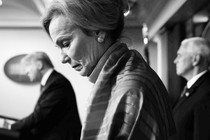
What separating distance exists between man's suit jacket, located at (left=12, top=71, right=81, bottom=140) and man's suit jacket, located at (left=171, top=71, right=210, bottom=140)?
0.94m

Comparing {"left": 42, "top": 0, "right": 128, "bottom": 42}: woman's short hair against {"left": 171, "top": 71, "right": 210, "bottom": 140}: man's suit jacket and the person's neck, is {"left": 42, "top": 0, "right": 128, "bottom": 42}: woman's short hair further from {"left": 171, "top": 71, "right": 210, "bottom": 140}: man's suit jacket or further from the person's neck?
the person's neck

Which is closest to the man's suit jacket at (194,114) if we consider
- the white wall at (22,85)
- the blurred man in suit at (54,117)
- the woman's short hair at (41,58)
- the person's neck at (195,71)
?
the person's neck at (195,71)

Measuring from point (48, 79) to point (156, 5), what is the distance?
3137 mm

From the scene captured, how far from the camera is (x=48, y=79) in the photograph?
12.0ft

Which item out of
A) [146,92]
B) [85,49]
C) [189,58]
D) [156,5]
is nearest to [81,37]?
[85,49]

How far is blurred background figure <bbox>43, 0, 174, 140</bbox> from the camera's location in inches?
39.4

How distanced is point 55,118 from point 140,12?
4.60 m

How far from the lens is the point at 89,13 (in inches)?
46.0

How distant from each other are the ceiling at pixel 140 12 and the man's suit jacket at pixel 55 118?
1.96 meters

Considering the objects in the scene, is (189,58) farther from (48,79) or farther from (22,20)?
(22,20)

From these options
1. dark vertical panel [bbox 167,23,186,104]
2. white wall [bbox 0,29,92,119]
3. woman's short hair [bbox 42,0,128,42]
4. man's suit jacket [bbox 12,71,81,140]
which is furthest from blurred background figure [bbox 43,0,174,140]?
white wall [bbox 0,29,92,119]

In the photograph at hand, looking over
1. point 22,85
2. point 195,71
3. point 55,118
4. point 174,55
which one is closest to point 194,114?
point 195,71

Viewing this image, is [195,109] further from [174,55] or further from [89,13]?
[174,55]

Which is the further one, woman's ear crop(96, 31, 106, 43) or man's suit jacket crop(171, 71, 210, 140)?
man's suit jacket crop(171, 71, 210, 140)
